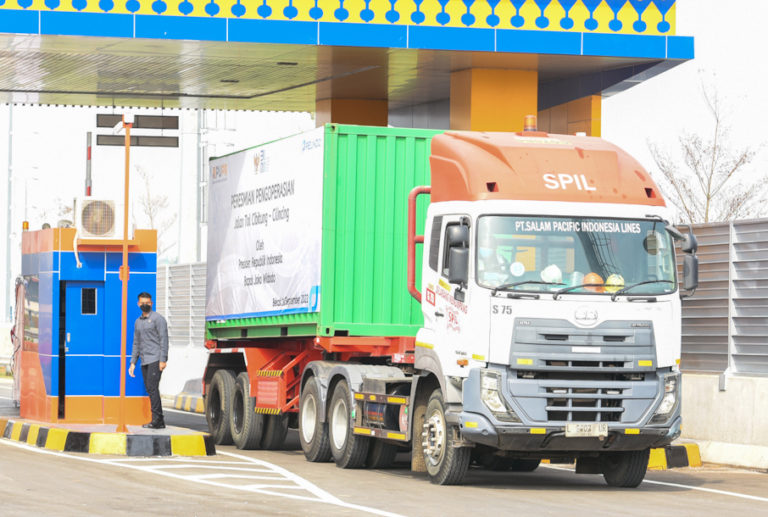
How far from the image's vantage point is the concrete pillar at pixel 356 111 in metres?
26.3

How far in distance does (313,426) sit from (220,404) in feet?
13.0

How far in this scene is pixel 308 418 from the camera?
1783cm

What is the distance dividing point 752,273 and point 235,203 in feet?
24.6

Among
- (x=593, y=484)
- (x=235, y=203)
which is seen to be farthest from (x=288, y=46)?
(x=593, y=484)

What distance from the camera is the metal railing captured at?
59.1 ft

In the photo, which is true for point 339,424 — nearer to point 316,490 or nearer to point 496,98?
point 316,490

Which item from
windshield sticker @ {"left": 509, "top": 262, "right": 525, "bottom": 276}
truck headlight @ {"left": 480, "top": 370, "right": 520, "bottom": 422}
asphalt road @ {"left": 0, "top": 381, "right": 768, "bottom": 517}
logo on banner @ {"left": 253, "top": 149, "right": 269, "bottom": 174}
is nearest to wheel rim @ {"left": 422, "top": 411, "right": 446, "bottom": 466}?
asphalt road @ {"left": 0, "top": 381, "right": 768, "bottom": 517}

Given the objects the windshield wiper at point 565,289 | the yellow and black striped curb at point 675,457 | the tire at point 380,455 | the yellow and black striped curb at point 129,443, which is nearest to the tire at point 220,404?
the yellow and black striped curb at point 129,443

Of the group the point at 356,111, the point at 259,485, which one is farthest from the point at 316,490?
the point at 356,111

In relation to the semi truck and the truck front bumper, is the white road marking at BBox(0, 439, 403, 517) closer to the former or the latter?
the semi truck

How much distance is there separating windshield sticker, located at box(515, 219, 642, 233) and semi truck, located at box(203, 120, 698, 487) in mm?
14

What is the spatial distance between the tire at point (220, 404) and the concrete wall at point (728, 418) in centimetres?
659

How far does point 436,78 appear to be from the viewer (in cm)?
2377

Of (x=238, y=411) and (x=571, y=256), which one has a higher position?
Answer: (x=571, y=256)
